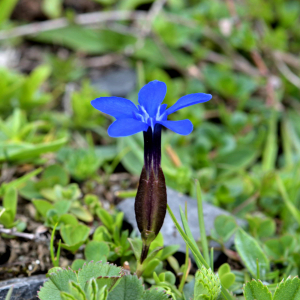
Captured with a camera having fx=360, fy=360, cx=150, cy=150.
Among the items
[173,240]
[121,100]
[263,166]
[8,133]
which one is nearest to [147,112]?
[121,100]

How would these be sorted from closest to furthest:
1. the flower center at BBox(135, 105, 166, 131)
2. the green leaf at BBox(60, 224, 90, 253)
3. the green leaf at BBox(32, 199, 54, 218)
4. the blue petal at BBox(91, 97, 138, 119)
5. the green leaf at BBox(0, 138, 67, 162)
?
the blue petal at BBox(91, 97, 138, 119), the flower center at BBox(135, 105, 166, 131), the green leaf at BBox(60, 224, 90, 253), the green leaf at BBox(32, 199, 54, 218), the green leaf at BBox(0, 138, 67, 162)

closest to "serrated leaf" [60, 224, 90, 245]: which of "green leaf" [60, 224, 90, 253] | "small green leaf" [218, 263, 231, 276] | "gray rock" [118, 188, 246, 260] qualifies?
"green leaf" [60, 224, 90, 253]

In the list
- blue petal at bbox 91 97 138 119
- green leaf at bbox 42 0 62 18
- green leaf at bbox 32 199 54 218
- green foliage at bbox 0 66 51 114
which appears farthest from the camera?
green leaf at bbox 42 0 62 18

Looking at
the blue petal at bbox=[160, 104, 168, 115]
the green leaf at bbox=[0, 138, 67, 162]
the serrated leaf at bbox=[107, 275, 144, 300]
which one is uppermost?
the blue petal at bbox=[160, 104, 168, 115]

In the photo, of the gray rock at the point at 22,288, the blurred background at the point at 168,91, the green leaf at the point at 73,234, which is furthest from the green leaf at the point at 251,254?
the gray rock at the point at 22,288

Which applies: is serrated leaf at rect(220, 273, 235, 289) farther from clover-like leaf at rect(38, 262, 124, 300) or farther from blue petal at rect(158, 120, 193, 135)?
blue petal at rect(158, 120, 193, 135)

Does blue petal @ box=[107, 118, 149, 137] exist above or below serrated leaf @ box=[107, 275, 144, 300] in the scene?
above

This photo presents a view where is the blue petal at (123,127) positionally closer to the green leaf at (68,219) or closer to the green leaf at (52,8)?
the green leaf at (68,219)
